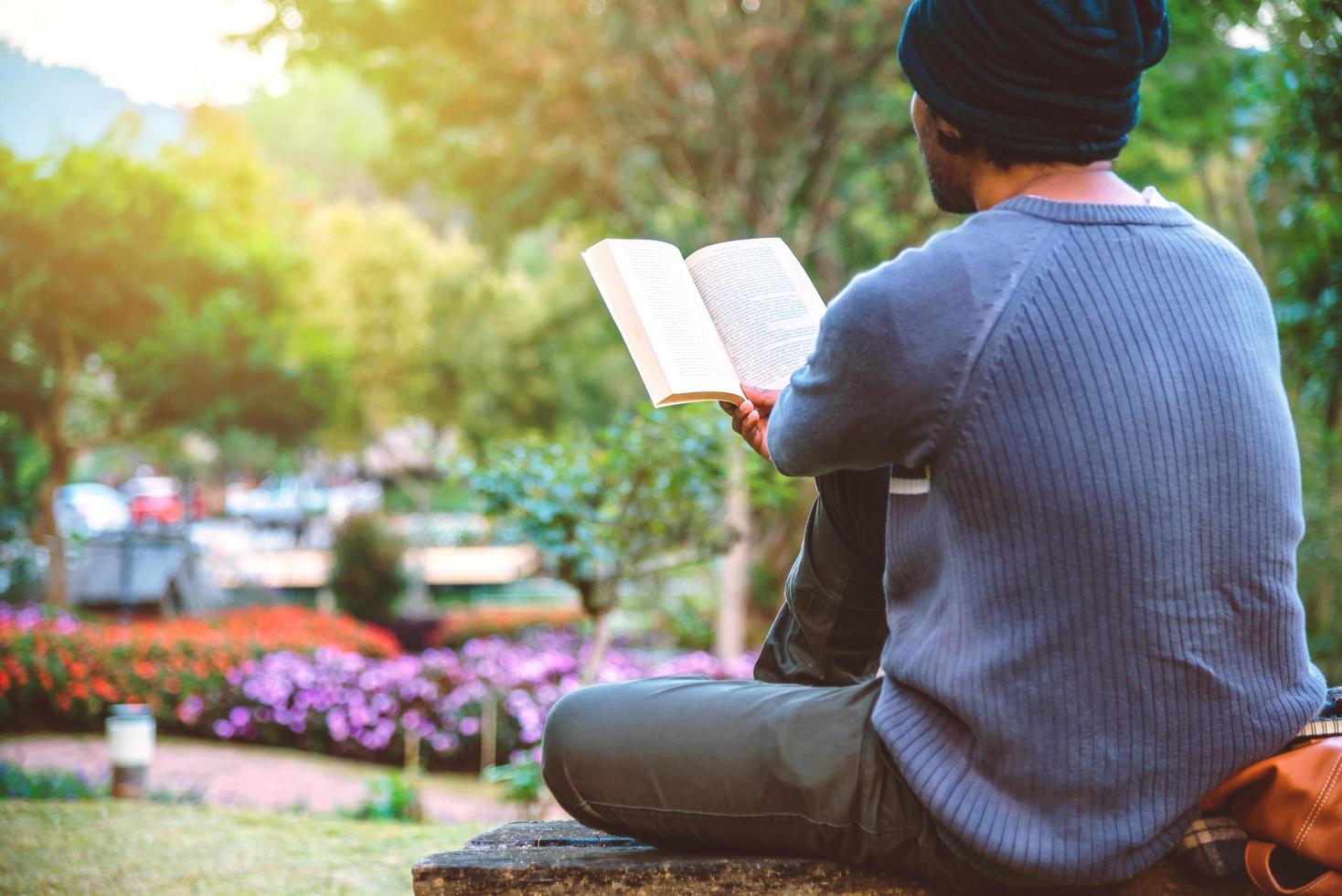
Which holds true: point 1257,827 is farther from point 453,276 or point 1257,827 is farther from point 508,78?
point 453,276

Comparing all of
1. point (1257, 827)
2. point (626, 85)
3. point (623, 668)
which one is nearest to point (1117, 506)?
point (1257, 827)

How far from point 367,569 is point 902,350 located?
498 inches

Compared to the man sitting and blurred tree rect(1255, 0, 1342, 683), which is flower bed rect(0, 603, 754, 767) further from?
the man sitting

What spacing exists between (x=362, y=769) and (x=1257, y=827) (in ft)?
23.5

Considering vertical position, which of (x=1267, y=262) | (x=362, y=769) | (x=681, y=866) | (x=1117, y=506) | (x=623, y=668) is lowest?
(x=362, y=769)

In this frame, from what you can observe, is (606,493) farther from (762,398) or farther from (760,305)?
(762,398)

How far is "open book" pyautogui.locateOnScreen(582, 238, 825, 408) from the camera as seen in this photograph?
6.32ft

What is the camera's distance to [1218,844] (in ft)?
5.04

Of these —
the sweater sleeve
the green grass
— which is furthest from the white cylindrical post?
the sweater sleeve

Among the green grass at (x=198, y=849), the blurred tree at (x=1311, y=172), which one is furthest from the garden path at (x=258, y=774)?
the blurred tree at (x=1311, y=172)

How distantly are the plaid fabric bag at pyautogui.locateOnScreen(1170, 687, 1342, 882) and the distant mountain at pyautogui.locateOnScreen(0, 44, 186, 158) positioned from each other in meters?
9.55

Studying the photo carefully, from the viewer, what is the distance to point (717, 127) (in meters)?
9.77

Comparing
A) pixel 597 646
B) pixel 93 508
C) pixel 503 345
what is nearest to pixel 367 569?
pixel 503 345

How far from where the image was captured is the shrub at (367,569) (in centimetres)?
1341
